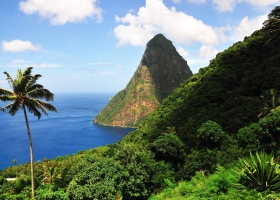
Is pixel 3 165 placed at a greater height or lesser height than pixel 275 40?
lesser

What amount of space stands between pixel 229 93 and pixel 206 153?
1727 centimetres

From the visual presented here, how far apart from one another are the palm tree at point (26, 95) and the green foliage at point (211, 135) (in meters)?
17.6

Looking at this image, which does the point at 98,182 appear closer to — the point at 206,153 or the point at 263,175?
the point at 263,175

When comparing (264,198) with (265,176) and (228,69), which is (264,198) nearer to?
(265,176)

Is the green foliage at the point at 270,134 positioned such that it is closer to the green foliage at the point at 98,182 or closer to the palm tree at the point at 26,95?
the green foliage at the point at 98,182

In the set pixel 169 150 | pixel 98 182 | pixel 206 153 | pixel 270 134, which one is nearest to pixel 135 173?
pixel 98 182

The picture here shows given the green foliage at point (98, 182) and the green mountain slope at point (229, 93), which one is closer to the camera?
the green foliage at point (98, 182)

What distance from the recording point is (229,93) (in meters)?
38.8

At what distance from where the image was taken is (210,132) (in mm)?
26906

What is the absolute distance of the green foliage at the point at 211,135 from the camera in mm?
26844

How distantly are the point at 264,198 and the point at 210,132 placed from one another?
17.7 metres

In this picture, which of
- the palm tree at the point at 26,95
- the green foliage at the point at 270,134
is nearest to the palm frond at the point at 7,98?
the palm tree at the point at 26,95

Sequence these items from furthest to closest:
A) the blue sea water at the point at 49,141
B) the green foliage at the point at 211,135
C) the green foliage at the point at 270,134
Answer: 1. the blue sea water at the point at 49,141
2. the green foliage at the point at 211,135
3. the green foliage at the point at 270,134

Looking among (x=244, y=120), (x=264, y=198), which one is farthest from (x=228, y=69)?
(x=264, y=198)
